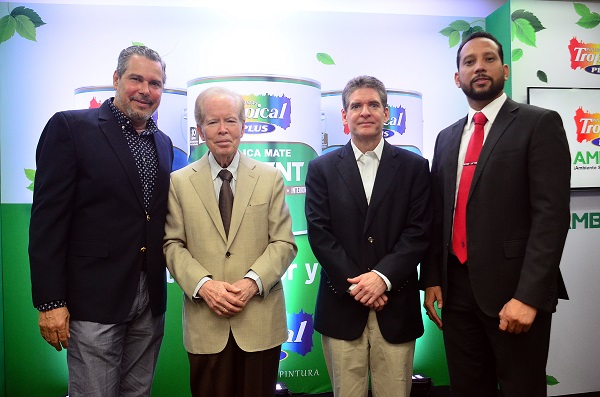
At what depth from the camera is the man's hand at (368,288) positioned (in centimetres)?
186

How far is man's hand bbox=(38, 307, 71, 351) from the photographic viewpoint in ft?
5.55

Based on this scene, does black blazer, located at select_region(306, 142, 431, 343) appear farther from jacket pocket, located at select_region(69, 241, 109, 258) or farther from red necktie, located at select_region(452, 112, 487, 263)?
jacket pocket, located at select_region(69, 241, 109, 258)

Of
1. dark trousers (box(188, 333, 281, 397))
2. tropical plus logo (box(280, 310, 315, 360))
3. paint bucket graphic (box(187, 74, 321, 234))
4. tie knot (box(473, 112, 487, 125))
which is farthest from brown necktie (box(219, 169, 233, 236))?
tropical plus logo (box(280, 310, 315, 360))

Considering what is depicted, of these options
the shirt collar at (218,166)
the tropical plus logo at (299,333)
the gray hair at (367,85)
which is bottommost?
the tropical plus logo at (299,333)

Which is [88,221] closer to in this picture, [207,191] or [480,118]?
[207,191]

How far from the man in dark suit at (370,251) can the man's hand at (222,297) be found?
16.3 inches

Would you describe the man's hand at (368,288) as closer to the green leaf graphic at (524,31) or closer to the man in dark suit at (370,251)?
the man in dark suit at (370,251)

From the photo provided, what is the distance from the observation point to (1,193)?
9.64 feet

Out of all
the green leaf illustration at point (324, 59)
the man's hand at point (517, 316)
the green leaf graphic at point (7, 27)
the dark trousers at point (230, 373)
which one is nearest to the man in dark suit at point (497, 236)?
the man's hand at point (517, 316)

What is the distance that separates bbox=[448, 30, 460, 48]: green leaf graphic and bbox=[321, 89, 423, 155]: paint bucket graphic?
0.65 metres

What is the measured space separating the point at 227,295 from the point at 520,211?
1149mm

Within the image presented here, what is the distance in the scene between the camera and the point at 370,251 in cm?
196

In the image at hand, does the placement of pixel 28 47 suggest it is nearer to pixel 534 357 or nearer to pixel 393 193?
pixel 393 193

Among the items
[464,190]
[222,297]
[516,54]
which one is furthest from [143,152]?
[516,54]
